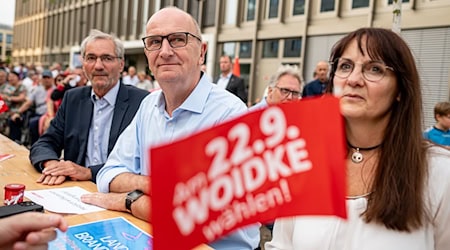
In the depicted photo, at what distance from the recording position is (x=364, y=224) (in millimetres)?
1569

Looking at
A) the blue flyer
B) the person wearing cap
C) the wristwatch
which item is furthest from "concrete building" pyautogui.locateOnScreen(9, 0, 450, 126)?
the person wearing cap

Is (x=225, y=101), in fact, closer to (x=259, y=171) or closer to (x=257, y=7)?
(x=259, y=171)

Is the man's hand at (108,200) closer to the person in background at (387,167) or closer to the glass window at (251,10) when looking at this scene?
the person in background at (387,167)

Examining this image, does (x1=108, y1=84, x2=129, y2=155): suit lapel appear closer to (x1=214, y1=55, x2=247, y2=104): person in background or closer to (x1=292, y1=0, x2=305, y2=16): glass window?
(x1=214, y1=55, x2=247, y2=104): person in background

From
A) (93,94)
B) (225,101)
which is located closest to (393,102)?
(225,101)

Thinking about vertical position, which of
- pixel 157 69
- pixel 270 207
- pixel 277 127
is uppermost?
pixel 157 69

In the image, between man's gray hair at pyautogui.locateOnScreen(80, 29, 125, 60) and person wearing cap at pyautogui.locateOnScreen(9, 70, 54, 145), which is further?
person wearing cap at pyautogui.locateOnScreen(9, 70, 54, 145)

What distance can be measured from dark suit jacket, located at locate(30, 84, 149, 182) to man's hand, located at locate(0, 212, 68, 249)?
203 cm

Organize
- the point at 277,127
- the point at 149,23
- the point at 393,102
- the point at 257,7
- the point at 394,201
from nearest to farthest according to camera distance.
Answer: the point at 277,127, the point at 394,201, the point at 393,102, the point at 149,23, the point at 257,7

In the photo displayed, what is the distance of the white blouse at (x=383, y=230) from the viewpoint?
1533 mm

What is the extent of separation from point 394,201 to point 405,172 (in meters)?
0.12

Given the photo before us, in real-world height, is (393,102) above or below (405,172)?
above

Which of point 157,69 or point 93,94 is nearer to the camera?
point 157,69

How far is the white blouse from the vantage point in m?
1.53
